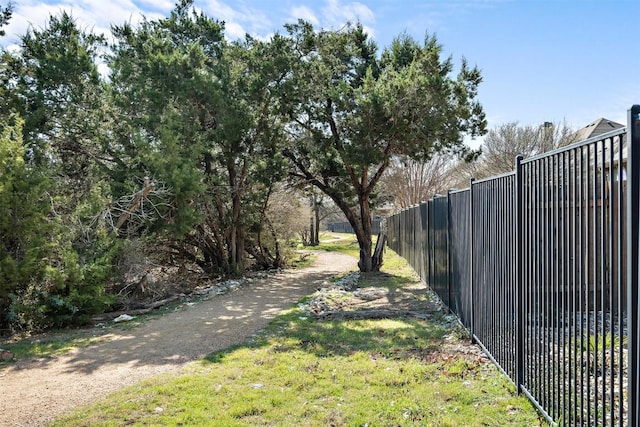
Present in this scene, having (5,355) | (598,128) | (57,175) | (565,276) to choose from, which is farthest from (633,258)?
(598,128)

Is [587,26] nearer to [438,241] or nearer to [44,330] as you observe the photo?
[438,241]

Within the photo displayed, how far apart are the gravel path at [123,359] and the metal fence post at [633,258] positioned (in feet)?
14.1

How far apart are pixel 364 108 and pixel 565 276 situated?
873 centimetres

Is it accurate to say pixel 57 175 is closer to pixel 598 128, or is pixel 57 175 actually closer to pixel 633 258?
pixel 633 258

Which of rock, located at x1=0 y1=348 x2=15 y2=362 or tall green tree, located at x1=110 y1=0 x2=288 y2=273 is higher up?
tall green tree, located at x1=110 y1=0 x2=288 y2=273

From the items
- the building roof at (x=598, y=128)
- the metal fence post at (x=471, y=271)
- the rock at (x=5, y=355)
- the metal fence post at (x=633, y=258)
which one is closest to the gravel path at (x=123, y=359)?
the rock at (x=5, y=355)

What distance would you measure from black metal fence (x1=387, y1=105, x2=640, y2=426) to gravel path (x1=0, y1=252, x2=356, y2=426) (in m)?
3.72

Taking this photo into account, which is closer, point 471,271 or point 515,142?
point 471,271

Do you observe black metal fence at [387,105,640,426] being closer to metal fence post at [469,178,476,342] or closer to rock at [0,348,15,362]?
metal fence post at [469,178,476,342]

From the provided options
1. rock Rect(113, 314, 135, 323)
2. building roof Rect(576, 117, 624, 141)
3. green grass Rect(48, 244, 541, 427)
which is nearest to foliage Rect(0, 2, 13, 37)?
rock Rect(113, 314, 135, 323)

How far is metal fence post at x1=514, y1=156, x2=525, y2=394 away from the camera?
376 cm

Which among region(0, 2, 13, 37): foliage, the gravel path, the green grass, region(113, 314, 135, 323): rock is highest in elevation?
region(0, 2, 13, 37): foliage

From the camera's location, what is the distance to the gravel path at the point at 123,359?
13.7 ft

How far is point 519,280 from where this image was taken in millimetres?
3783
